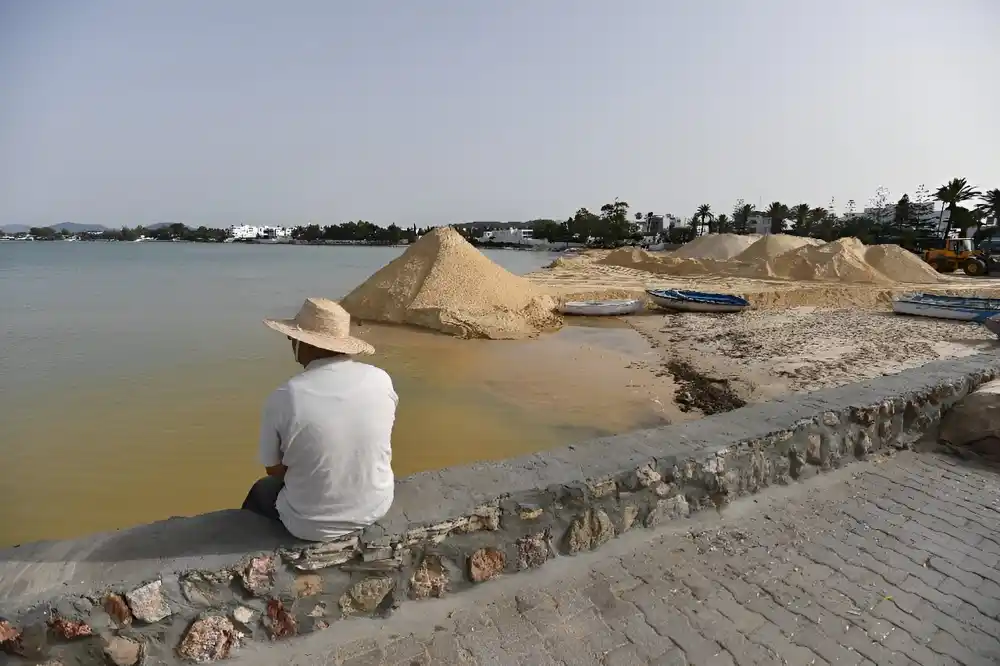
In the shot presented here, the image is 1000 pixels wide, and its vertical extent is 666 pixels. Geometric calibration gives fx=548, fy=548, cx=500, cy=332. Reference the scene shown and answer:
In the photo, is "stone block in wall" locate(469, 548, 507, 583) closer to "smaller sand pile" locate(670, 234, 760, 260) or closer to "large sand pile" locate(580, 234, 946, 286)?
"large sand pile" locate(580, 234, 946, 286)

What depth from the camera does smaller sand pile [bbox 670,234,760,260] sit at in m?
39.7

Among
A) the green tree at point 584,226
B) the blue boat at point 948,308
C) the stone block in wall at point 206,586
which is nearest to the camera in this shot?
the stone block in wall at point 206,586

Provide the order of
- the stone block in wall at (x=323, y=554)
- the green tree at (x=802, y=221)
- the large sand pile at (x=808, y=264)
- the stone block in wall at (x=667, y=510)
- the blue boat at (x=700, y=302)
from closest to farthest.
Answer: the stone block in wall at (x=323, y=554) → the stone block in wall at (x=667, y=510) → the blue boat at (x=700, y=302) → the large sand pile at (x=808, y=264) → the green tree at (x=802, y=221)

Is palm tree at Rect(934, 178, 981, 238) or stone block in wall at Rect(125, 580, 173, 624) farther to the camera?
palm tree at Rect(934, 178, 981, 238)

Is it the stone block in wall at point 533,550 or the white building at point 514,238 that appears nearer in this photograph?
the stone block in wall at point 533,550

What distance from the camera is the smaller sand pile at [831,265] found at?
26109 millimetres

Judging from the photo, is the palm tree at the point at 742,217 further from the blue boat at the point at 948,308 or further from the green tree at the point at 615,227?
the blue boat at the point at 948,308

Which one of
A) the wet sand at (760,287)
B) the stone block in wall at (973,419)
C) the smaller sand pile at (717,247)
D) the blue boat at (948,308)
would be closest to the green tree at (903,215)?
the smaller sand pile at (717,247)

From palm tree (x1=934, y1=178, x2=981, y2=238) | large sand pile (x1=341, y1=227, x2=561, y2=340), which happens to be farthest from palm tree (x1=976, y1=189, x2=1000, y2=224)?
large sand pile (x1=341, y1=227, x2=561, y2=340)

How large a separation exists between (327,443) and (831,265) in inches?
1201

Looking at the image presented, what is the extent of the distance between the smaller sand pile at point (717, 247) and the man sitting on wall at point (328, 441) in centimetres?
3945

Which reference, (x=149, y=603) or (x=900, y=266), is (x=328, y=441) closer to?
(x=149, y=603)

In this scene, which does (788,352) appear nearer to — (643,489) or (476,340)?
(476,340)

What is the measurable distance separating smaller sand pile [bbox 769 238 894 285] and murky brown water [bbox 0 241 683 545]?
16316 millimetres
